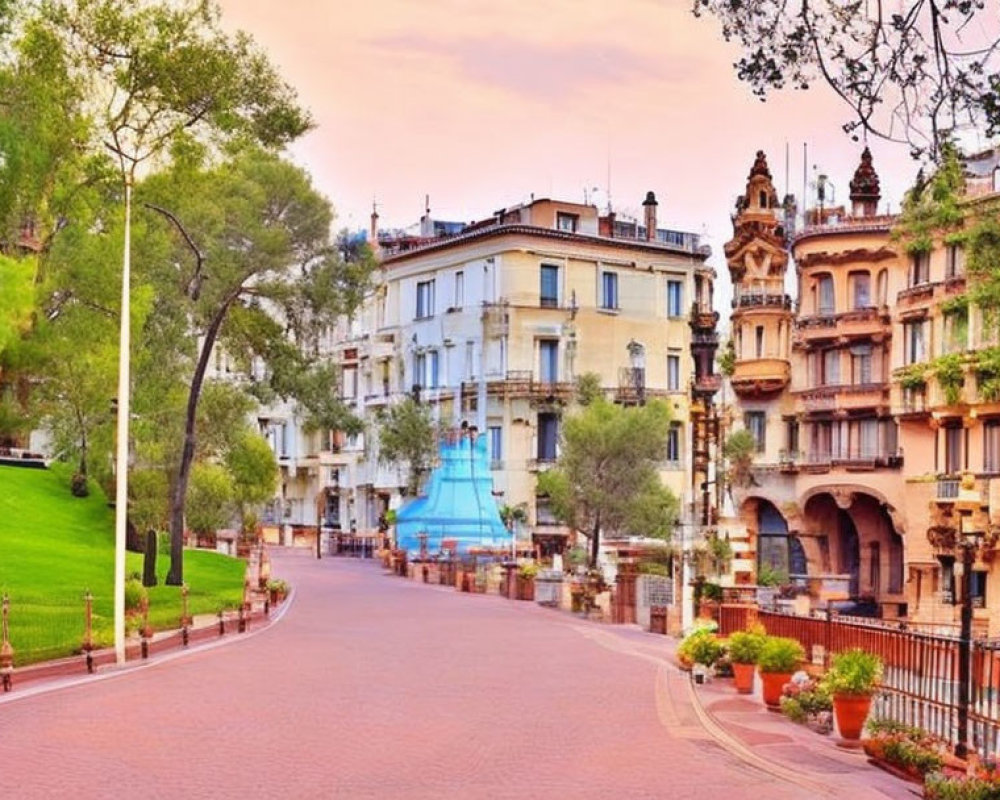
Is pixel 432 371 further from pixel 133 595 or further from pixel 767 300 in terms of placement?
pixel 133 595

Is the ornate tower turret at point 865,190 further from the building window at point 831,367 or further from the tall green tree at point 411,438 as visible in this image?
the tall green tree at point 411,438

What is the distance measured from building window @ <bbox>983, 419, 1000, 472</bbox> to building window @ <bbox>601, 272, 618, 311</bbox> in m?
32.8

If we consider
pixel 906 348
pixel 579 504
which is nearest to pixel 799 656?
pixel 906 348

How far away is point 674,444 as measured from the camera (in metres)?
76.2

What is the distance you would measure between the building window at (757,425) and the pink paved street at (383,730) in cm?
3097

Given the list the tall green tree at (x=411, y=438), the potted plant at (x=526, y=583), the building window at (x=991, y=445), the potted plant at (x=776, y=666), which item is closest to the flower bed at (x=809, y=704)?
the potted plant at (x=776, y=666)

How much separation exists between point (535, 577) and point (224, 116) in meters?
16.1

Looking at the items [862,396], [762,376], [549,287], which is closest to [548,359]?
[549,287]

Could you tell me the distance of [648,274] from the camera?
77.6 meters

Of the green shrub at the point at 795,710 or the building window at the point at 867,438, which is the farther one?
the building window at the point at 867,438

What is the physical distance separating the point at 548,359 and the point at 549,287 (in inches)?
138

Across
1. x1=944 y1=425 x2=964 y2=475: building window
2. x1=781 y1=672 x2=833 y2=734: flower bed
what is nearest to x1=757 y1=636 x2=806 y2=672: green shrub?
x1=781 y1=672 x2=833 y2=734: flower bed

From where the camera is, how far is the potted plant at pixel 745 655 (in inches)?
800

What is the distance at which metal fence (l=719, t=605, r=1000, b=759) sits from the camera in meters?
14.3
